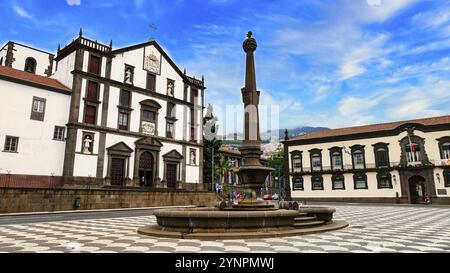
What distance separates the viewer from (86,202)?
23875 mm

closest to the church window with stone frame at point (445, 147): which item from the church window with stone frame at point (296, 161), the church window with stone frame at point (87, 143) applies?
the church window with stone frame at point (296, 161)

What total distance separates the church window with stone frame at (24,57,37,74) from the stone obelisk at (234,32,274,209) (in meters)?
37.5

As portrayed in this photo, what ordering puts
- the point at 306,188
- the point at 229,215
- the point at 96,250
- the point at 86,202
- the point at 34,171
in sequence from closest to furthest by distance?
the point at 96,250
the point at 229,215
the point at 86,202
the point at 34,171
the point at 306,188

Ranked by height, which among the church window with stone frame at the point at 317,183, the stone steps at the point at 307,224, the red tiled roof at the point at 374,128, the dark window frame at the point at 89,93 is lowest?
the stone steps at the point at 307,224

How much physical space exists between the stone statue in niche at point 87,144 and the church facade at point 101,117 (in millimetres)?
94

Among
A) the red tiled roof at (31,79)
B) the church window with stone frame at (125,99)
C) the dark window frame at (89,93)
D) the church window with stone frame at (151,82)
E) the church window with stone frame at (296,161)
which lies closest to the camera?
the red tiled roof at (31,79)

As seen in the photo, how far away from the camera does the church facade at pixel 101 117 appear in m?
25.5

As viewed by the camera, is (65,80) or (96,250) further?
(65,80)

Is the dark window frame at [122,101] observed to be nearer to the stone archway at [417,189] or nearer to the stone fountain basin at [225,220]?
the stone fountain basin at [225,220]

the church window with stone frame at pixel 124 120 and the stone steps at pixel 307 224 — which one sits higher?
the church window with stone frame at pixel 124 120
